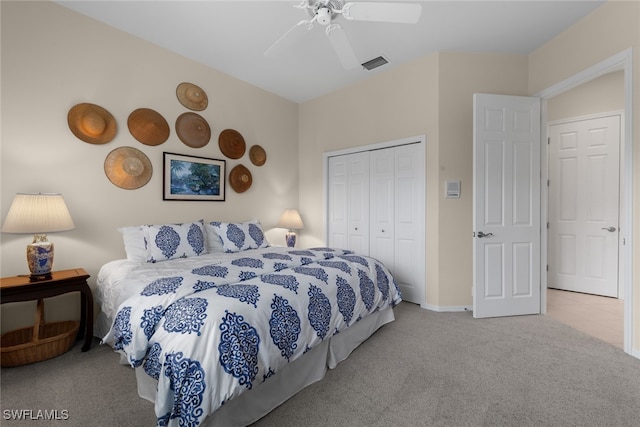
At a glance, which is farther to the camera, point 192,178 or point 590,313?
point 192,178

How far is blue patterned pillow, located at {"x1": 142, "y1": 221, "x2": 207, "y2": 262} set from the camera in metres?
2.69

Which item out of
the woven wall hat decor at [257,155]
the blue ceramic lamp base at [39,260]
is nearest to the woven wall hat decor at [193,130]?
the woven wall hat decor at [257,155]

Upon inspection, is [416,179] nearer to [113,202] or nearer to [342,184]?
[342,184]

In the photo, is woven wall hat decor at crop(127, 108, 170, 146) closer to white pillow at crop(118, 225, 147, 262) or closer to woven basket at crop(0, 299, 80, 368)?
white pillow at crop(118, 225, 147, 262)

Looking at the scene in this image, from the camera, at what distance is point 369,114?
3.99m

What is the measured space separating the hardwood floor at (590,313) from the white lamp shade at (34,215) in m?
4.58

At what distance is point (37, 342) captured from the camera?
2129 millimetres

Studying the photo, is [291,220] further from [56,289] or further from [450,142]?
[56,289]

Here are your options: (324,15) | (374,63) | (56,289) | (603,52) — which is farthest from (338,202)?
(56,289)

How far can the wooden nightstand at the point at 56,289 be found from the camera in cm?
202

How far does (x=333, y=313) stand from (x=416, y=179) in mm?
2152

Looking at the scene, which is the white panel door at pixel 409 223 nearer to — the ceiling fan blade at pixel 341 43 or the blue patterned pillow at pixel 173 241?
the ceiling fan blade at pixel 341 43

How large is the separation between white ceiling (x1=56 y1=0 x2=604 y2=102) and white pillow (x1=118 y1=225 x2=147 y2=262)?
1.98m

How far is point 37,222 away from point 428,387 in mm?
2971
